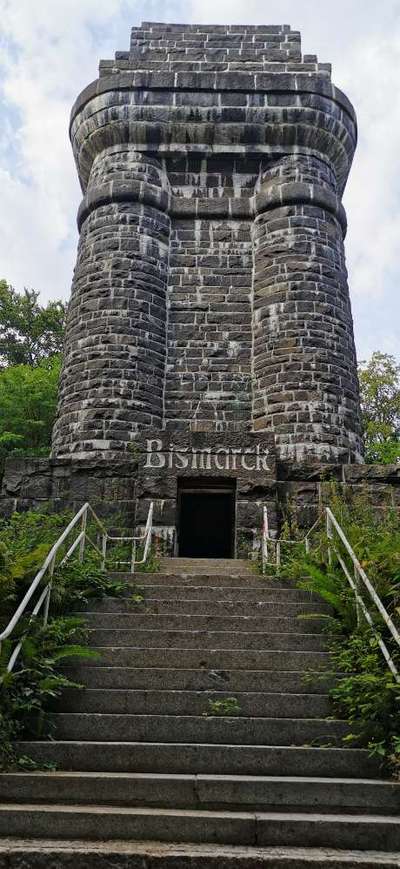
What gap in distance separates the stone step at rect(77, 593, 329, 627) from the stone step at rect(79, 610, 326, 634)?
23 centimetres

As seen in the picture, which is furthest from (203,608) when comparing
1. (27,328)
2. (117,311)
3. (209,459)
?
(27,328)

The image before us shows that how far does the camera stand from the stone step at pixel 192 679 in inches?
211

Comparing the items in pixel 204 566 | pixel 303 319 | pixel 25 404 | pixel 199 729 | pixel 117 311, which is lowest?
pixel 199 729

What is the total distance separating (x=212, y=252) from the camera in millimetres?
14875

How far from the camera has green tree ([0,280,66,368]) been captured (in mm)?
29828

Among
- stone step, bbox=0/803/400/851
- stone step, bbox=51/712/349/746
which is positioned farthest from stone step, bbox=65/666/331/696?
stone step, bbox=0/803/400/851

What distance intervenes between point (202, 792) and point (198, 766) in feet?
1.18

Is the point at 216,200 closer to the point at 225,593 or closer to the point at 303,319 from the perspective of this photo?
the point at 303,319

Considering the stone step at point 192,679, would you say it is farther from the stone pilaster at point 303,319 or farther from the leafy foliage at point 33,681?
the stone pilaster at point 303,319

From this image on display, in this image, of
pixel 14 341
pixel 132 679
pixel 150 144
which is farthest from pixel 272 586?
pixel 14 341

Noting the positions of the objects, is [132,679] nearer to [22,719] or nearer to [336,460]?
[22,719]

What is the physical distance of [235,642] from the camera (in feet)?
19.7

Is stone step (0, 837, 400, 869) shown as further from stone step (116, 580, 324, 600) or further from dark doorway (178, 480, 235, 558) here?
dark doorway (178, 480, 235, 558)

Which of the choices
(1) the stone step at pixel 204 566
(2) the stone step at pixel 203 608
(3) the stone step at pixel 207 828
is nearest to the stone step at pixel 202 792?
(3) the stone step at pixel 207 828
